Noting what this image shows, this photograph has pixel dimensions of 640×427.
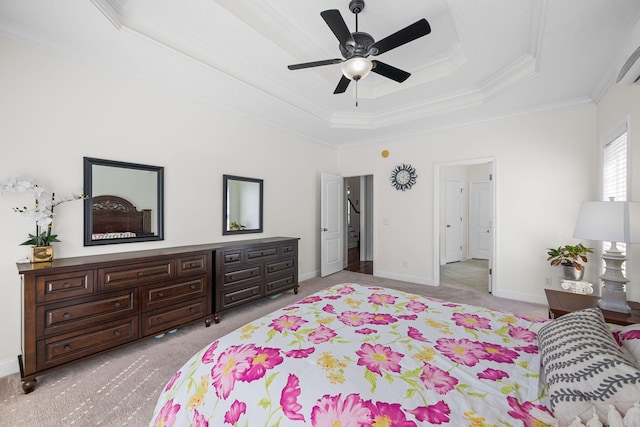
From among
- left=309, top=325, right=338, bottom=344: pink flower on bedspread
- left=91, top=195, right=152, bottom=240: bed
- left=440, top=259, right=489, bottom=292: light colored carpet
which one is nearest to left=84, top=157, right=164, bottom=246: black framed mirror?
left=91, top=195, right=152, bottom=240: bed

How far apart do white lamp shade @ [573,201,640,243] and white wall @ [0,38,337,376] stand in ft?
11.5

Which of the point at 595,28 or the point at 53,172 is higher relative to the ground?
the point at 595,28

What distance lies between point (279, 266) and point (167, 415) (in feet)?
8.49

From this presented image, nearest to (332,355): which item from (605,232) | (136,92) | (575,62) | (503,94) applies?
(605,232)

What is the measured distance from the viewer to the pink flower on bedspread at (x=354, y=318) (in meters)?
1.50

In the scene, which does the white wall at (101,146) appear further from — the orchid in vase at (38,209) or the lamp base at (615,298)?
the lamp base at (615,298)

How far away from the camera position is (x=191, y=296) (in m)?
2.73

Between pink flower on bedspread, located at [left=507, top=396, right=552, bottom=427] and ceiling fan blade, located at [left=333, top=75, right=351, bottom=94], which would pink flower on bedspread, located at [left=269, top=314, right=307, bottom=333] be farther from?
ceiling fan blade, located at [left=333, top=75, right=351, bottom=94]

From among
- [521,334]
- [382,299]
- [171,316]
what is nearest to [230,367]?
[382,299]

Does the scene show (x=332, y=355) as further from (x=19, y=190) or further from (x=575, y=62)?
(x=575, y=62)

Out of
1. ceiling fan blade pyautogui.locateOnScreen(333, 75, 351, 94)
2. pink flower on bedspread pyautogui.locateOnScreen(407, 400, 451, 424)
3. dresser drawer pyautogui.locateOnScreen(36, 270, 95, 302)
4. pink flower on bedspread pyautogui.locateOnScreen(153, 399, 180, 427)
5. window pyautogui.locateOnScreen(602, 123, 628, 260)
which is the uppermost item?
ceiling fan blade pyautogui.locateOnScreen(333, 75, 351, 94)

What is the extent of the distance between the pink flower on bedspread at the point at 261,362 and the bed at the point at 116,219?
88.9 inches

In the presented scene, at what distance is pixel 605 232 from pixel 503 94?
2.04 m

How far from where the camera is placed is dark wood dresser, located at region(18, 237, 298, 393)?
1885 mm
